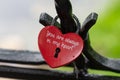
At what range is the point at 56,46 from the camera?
2.46 feet

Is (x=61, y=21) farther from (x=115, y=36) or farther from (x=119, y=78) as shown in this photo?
(x=115, y=36)

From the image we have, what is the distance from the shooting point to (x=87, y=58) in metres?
0.77

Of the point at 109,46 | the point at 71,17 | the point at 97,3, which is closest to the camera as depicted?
the point at 71,17

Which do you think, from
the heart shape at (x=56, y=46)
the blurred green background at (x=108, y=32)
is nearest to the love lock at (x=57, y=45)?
the heart shape at (x=56, y=46)

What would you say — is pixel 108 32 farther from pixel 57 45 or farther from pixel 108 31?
pixel 57 45

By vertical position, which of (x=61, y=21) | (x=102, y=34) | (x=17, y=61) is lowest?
(x=102, y=34)

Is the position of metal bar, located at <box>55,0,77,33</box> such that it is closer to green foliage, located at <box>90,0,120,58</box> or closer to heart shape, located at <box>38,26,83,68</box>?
heart shape, located at <box>38,26,83,68</box>

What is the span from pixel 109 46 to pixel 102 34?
0.12 meters

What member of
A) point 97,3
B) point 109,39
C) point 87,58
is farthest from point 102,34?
point 87,58

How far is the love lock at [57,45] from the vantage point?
2.43 ft

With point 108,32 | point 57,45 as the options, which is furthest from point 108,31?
point 57,45

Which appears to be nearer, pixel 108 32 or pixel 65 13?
pixel 65 13

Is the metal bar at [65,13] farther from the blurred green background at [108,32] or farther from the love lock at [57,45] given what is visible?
the blurred green background at [108,32]

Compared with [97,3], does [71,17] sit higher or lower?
higher
